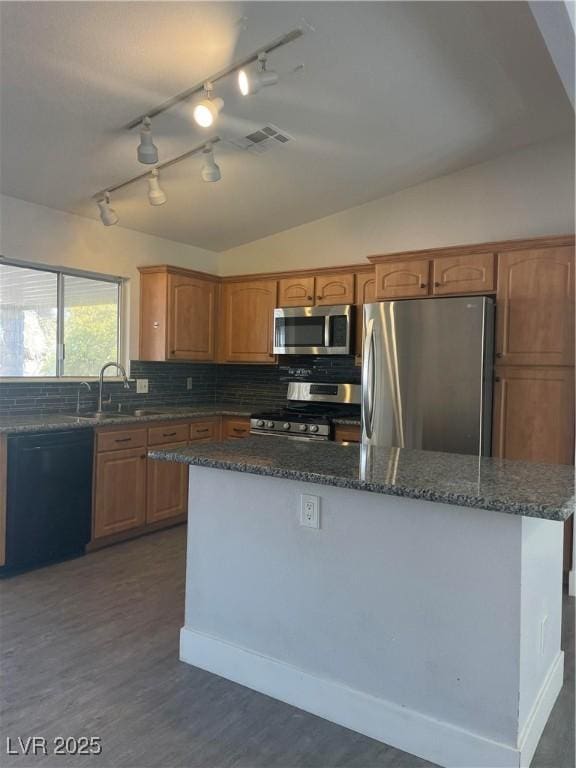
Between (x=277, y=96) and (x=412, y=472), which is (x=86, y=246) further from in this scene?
(x=412, y=472)

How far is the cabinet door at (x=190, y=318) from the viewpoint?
4715 millimetres

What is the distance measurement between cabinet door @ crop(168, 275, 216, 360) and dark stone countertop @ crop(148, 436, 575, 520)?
233 centimetres

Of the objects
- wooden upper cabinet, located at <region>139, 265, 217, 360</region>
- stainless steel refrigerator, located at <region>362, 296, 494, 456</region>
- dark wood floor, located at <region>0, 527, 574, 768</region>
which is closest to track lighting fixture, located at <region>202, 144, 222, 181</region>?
stainless steel refrigerator, located at <region>362, 296, 494, 456</region>

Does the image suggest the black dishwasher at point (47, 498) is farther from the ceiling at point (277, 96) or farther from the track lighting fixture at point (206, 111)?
the track lighting fixture at point (206, 111)

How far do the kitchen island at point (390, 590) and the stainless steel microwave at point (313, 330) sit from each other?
6.92 ft

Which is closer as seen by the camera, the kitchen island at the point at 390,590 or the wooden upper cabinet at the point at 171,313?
the kitchen island at the point at 390,590

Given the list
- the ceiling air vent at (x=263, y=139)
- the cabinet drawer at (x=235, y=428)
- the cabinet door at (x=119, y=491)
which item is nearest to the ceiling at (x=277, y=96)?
the ceiling air vent at (x=263, y=139)

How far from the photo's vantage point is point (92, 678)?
2.29m

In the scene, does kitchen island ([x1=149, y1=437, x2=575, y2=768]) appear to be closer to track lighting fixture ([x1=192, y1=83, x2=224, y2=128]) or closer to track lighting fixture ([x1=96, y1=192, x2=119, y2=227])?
track lighting fixture ([x1=192, y1=83, x2=224, y2=128])

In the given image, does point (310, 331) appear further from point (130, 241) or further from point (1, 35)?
point (1, 35)

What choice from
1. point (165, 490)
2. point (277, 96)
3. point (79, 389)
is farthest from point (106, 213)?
point (165, 490)

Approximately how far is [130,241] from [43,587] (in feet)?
8.93

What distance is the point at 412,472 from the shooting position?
201 cm

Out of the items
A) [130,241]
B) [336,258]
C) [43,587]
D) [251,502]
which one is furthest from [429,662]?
[130,241]
